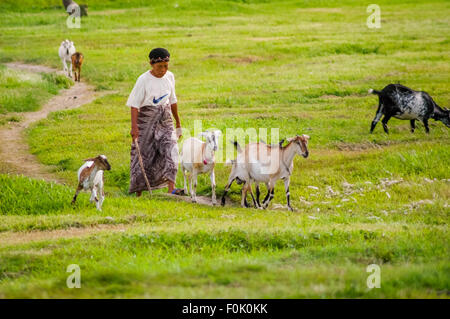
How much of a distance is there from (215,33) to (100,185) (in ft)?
111

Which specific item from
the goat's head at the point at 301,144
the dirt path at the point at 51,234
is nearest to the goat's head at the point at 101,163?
the dirt path at the point at 51,234

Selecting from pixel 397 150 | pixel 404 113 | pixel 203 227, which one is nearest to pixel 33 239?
pixel 203 227

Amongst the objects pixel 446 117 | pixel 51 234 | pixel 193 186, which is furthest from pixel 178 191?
pixel 446 117

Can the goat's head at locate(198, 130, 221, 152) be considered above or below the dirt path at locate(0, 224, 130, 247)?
above

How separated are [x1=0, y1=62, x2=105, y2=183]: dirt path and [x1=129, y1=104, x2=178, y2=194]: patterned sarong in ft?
8.91

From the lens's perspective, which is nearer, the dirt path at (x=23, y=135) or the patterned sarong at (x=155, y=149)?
the patterned sarong at (x=155, y=149)

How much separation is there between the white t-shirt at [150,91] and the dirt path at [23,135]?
138 inches

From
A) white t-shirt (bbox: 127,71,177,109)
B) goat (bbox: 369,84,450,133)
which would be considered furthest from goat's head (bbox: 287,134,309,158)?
goat (bbox: 369,84,450,133)

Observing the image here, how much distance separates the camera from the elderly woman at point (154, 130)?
12961mm

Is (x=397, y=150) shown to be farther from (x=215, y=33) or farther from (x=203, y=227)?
(x=215, y=33)

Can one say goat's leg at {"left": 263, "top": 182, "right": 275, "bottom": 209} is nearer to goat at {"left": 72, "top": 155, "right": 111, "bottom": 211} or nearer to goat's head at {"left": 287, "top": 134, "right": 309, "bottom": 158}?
goat's head at {"left": 287, "top": 134, "right": 309, "bottom": 158}

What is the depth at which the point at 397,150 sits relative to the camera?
1677 centimetres

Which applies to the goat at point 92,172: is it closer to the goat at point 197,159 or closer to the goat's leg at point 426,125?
the goat at point 197,159

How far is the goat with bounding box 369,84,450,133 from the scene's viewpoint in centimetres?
1856
